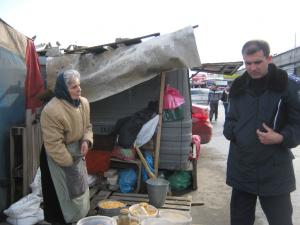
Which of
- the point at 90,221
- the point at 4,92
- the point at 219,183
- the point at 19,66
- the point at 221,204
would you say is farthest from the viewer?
the point at 219,183

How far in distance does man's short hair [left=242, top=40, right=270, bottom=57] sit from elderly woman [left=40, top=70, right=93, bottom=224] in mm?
1761

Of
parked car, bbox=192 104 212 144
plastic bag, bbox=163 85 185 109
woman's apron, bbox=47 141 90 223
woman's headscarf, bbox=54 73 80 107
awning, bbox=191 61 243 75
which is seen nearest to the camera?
woman's headscarf, bbox=54 73 80 107

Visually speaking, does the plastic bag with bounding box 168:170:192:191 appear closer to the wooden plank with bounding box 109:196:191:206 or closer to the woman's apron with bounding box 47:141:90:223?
the wooden plank with bounding box 109:196:191:206

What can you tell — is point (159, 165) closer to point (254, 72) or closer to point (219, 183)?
point (219, 183)

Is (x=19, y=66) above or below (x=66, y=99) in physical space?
above

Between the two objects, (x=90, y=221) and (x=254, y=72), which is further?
(x=90, y=221)

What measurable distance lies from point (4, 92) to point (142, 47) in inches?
80.2

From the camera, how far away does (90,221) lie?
3.69 m

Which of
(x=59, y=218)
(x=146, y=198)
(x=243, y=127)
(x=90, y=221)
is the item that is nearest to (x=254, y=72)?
(x=243, y=127)

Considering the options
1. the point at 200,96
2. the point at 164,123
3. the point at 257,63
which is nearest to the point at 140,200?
the point at 164,123

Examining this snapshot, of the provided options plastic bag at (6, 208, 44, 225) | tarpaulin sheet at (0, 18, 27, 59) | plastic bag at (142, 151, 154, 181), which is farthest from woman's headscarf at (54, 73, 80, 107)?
plastic bag at (142, 151, 154, 181)

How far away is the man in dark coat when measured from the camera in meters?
2.84

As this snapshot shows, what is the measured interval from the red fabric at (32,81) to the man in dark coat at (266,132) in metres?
3.12

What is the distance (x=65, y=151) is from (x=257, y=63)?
2016mm
